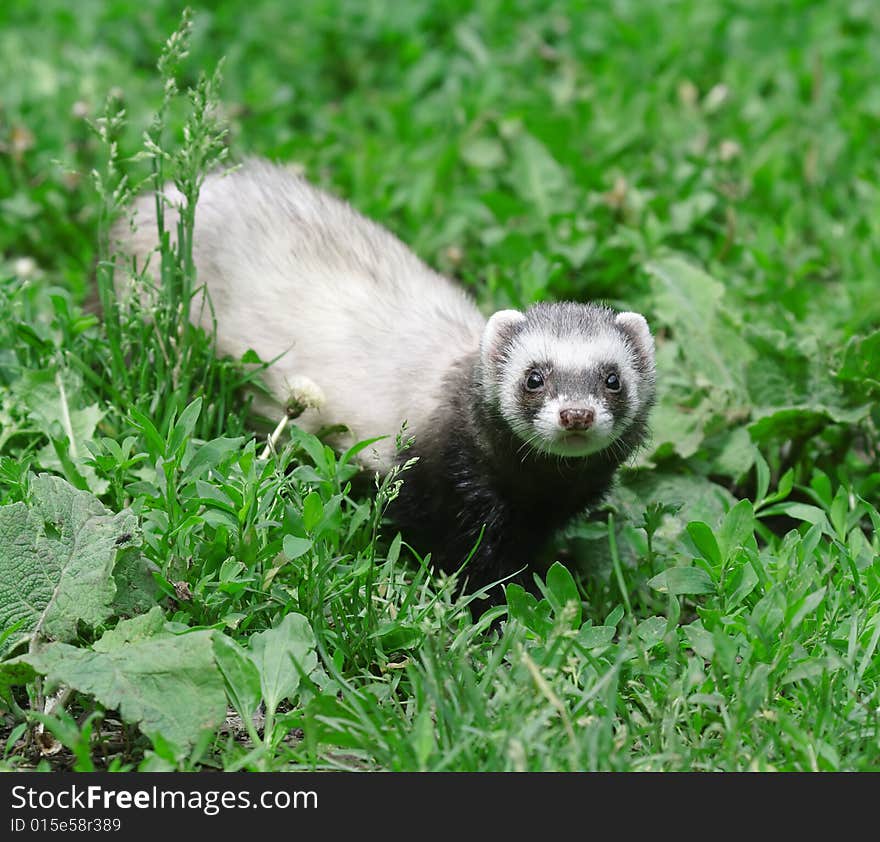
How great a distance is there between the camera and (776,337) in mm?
4352

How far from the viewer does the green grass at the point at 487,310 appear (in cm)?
284

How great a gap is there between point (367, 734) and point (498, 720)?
0.31 meters

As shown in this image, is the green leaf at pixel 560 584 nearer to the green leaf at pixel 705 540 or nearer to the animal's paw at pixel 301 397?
the green leaf at pixel 705 540

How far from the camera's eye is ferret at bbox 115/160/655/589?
359cm

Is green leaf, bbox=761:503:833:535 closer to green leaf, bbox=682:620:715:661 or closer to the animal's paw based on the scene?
green leaf, bbox=682:620:715:661

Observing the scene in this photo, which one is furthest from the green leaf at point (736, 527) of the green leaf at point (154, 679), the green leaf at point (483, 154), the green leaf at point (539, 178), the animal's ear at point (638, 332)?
the green leaf at point (483, 154)

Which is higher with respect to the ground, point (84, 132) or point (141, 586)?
point (84, 132)

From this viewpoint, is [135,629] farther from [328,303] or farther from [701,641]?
[328,303]

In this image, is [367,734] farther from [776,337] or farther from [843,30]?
[843,30]

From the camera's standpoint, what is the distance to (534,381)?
11.7 ft

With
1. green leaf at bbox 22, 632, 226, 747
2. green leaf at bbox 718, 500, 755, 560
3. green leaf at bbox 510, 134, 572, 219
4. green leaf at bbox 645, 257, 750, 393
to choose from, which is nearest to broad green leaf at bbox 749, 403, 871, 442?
green leaf at bbox 645, 257, 750, 393
